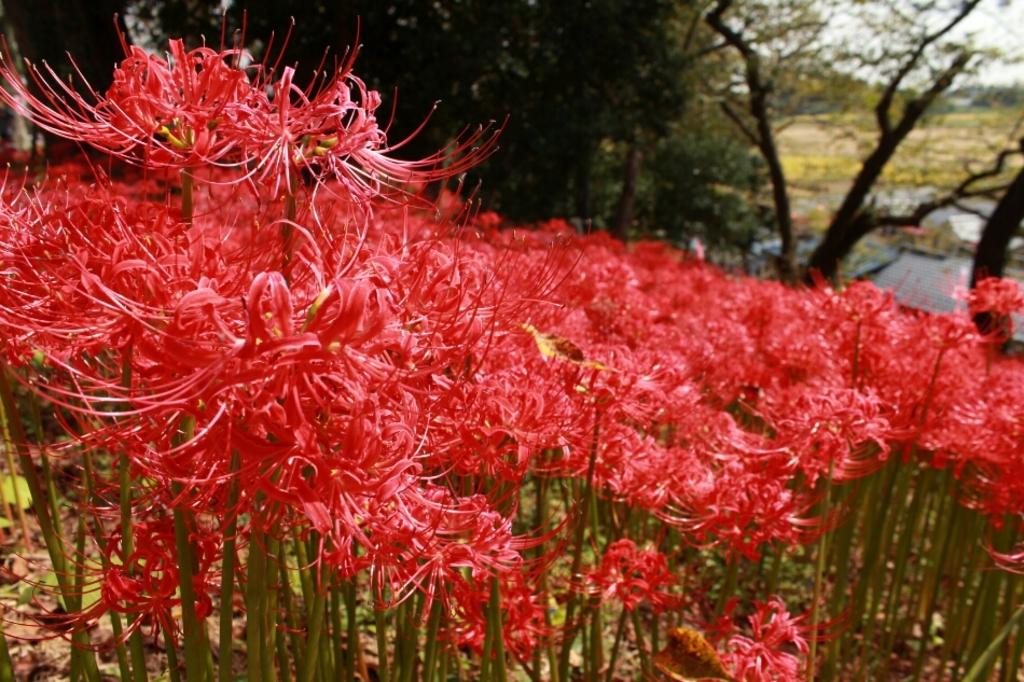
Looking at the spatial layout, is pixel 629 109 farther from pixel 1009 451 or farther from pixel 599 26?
pixel 1009 451

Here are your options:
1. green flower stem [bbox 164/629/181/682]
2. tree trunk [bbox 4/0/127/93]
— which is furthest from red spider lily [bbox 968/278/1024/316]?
tree trunk [bbox 4/0/127/93]

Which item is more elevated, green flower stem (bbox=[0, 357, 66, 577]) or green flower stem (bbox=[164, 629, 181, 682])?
green flower stem (bbox=[0, 357, 66, 577])

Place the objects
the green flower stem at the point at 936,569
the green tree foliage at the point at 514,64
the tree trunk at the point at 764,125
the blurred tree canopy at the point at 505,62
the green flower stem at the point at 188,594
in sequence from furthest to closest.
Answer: the tree trunk at the point at 764,125 → the green tree foliage at the point at 514,64 → the blurred tree canopy at the point at 505,62 → the green flower stem at the point at 936,569 → the green flower stem at the point at 188,594

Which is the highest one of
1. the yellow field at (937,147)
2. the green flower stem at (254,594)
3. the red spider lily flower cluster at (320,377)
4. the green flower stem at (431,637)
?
the yellow field at (937,147)

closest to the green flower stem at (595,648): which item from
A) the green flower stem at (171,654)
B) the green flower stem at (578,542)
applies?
the green flower stem at (578,542)

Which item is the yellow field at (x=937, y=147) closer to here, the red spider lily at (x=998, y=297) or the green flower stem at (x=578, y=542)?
the red spider lily at (x=998, y=297)

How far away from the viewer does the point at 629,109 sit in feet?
38.6

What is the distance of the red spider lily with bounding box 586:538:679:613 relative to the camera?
1.84 meters

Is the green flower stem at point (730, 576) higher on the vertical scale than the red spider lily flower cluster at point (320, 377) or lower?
lower

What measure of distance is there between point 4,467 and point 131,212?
136 inches

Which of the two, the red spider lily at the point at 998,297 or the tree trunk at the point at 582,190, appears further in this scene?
the tree trunk at the point at 582,190

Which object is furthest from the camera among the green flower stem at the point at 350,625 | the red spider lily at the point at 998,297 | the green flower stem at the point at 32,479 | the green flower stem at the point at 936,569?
the green flower stem at the point at 936,569

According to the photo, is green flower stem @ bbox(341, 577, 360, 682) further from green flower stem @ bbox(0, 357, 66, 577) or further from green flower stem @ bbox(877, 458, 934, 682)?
green flower stem @ bbox(877, 458, 934, 682)

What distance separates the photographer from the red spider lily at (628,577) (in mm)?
1844
